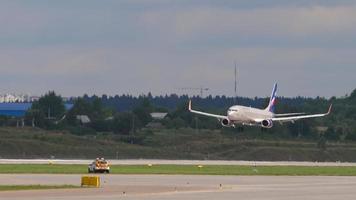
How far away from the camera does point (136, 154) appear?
185 m

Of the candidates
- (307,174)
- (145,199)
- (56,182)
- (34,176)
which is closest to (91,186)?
(56,182)

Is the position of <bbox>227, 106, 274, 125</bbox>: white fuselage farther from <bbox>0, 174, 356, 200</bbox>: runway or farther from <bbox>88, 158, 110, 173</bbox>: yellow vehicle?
<bbox>0, 174, 356, 200</bbox>: runway

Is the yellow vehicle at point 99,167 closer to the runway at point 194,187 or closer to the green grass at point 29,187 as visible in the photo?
the runway at point 194,187

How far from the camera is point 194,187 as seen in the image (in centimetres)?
8762

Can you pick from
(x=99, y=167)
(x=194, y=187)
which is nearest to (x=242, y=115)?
(x=99, y=167)

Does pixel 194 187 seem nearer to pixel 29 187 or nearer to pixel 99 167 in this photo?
pixel 29 187

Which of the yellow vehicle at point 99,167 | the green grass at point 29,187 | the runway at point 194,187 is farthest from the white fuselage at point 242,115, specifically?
the green grass at point 29,187

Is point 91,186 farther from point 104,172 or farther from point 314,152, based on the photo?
point 314,152

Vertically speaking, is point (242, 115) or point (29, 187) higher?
point (242, 115)

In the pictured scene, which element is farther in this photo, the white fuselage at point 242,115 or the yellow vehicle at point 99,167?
the white fuselage at point 242,115

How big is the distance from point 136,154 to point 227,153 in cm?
1602

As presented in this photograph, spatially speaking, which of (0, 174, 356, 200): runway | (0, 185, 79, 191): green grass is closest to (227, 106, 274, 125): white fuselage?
(0, 174, 356, 200): runway

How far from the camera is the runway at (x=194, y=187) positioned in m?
75.8

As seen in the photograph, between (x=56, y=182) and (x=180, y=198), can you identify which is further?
(x=56, y=182)
